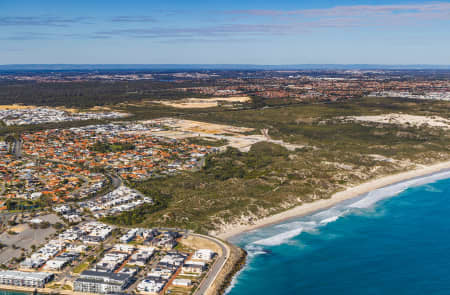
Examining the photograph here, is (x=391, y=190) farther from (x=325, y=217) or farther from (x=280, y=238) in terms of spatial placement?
(x=280, y=238)

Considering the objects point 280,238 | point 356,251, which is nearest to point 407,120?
point 356,251

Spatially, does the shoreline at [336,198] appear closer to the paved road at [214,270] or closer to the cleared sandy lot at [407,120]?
the paved road at [214,270]

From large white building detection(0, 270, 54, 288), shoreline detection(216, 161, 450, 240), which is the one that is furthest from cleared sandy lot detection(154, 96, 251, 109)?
large white building detection(0, 270, 54, 288)

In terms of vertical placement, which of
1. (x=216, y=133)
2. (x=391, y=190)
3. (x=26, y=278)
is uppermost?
(x=216, y=133)

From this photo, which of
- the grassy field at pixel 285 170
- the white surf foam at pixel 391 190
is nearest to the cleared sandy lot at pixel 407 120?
the grassy field at pixel 285 170

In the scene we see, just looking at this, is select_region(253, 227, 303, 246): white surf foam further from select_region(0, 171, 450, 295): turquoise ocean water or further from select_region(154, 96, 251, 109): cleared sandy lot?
select_region(154, 96, 251, 109): cleared sandy lot

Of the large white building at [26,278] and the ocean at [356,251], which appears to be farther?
the ocean at [356,251]
